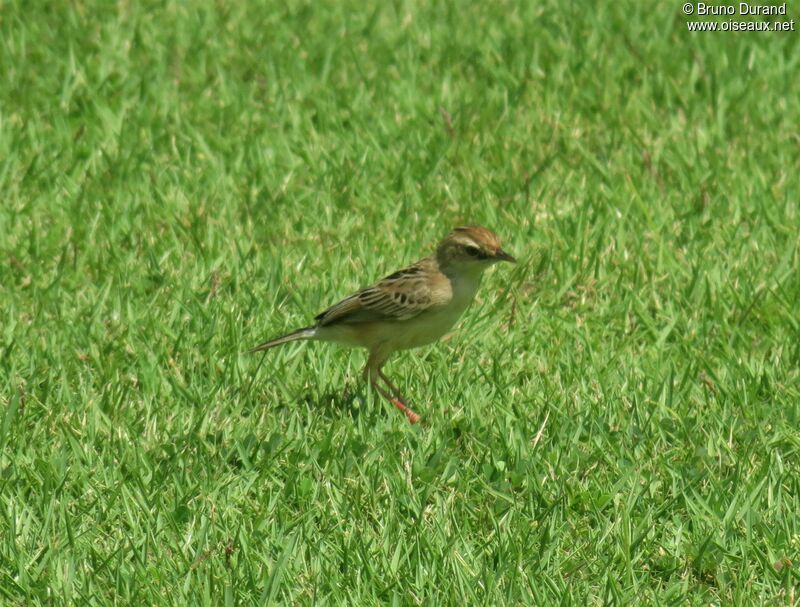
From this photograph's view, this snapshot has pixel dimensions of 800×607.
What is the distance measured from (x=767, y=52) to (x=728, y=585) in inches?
295

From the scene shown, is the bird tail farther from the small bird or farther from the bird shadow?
the bird shadow

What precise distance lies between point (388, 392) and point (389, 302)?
507mm

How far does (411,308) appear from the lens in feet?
26.7

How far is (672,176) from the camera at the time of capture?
35.8 ft

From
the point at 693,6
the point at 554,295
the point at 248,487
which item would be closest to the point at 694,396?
the point at 554,295

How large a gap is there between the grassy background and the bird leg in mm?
66

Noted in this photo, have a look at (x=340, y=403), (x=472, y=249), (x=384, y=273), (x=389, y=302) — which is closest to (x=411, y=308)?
(x=389, y=302)

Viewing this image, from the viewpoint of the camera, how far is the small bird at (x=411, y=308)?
813 centimetres

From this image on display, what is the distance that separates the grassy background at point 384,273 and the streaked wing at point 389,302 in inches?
17.8

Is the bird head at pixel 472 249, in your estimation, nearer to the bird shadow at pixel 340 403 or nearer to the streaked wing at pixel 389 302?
the streaked wing at pixel 389 302

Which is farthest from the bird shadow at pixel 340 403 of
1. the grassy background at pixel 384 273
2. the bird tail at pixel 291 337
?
the bird tail at pixel 291 337

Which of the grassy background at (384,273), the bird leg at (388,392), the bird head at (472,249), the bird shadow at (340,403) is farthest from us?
the bird head at (472,249)

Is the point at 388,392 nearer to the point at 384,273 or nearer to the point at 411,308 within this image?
the point at 411,308

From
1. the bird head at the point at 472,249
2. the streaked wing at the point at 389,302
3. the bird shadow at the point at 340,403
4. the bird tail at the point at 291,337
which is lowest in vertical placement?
the bird shadow at the point at 340,403
